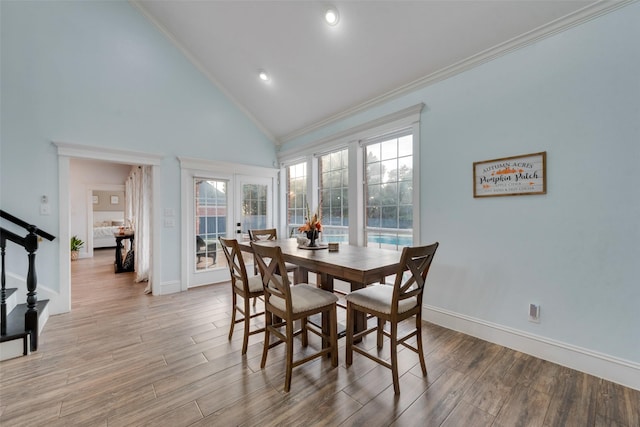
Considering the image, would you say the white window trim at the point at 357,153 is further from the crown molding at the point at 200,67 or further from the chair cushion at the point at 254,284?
the chair cushion at the point at 254,284

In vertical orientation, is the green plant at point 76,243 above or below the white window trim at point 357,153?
below

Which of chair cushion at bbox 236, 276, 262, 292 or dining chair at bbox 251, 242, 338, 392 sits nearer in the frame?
dining chair at bbox 251, 242, 338, 392

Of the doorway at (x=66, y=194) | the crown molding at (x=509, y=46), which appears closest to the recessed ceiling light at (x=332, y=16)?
the crown molding at (x=509, y=46)

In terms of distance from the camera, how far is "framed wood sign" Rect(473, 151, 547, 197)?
2.19 meters

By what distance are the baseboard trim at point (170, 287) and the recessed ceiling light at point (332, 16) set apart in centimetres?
409

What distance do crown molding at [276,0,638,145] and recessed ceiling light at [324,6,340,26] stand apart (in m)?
1.01

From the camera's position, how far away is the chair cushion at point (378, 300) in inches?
73.5

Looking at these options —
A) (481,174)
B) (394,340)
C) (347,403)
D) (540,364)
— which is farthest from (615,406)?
(481,174)

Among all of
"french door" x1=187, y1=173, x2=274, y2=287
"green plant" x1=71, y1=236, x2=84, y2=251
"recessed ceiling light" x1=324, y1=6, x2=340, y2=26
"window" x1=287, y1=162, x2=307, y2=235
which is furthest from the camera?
"green plant" x1=71, y1=236, x2=84, y2=251

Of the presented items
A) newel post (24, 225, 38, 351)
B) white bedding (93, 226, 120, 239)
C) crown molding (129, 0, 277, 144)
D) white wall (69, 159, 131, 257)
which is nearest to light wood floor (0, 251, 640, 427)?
newel post (24, 225, 38, 351)

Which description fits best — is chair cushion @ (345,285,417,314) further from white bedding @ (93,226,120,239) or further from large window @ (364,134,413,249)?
white bedding @ (93,226,120,239)

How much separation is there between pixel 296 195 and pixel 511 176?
11.7 ft

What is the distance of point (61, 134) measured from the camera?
3.14 metres

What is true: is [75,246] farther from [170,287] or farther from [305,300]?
[305,300]
